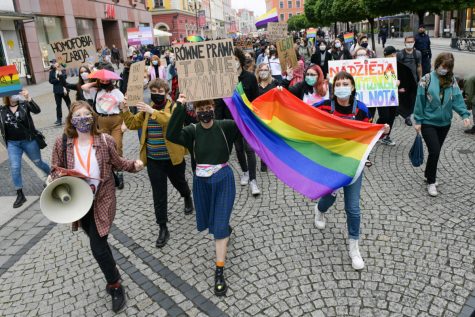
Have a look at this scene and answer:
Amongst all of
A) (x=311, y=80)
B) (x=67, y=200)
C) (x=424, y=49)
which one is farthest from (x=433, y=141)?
(x=424, y=49)

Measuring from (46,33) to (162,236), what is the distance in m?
25.6

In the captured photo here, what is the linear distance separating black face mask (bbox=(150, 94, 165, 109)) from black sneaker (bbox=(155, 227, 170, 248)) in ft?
4.99

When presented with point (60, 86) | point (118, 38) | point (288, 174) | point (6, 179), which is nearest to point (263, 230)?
point (288, 174)

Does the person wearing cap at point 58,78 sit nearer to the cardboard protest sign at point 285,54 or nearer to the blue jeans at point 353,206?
the cardboard protest sign at point 285,54

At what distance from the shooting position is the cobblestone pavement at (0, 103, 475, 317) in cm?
374

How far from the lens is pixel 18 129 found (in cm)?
635

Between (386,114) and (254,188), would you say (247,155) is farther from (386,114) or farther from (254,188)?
(386,114)

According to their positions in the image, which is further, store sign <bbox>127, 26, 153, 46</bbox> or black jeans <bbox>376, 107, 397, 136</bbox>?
store sign <bbox>127, 26, 153, 46</bbox>

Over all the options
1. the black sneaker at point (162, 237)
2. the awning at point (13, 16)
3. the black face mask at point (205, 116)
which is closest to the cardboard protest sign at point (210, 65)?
the black face mask at point (205, 116)

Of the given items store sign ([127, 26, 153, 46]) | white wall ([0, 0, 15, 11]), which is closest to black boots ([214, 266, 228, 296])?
white wall ([0, 0, 15, 11])

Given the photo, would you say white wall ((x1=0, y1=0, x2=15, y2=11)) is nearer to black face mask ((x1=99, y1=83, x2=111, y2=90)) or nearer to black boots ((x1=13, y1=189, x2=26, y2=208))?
black boots ((x1=13, y1=189, x2=26, y2=208))

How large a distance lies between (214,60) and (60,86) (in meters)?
9.26

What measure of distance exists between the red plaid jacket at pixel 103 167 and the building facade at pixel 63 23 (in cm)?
2254

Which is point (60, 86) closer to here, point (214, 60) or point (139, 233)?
point (139, 233)
